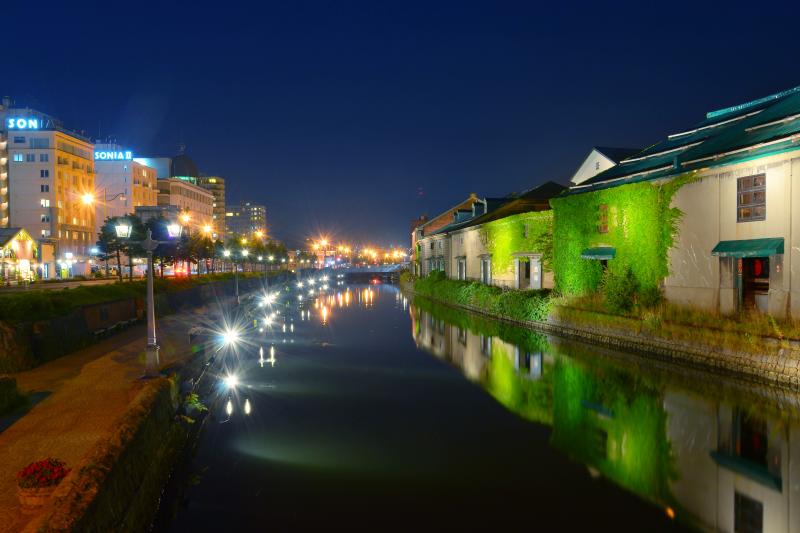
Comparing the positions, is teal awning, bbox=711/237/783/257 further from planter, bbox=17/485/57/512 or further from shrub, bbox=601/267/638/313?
planter, bbox=17/485/57/512

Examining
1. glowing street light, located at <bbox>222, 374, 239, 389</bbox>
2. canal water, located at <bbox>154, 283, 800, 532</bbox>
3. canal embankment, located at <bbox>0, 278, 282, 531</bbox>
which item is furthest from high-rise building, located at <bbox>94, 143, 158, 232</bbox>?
canal embankment, located at <bbox>0, 278, 282, 531</bbox>

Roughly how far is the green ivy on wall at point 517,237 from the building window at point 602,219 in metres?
6.93

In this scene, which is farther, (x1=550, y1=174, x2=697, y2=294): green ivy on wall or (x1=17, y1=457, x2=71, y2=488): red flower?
(x1=550, y1=174, x2=697, y2=294): green ivy on wall

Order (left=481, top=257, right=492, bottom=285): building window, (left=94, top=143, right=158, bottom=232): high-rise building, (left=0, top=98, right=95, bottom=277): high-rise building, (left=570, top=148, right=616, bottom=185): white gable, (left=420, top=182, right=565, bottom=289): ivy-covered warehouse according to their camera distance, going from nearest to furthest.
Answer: (left=420, top=182, right=565, bottom=289): ivy-covered warehouse, (left=570, top=148, right=616, bottom=185): white gable, (left=481, top=257, right=492, bottom=285): building window, (left=0, top=98, right=95, bottom=277): high-rise building, (left=94, top=143, right=158, bottom=232): high-rise building

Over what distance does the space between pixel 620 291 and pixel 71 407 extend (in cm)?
2127

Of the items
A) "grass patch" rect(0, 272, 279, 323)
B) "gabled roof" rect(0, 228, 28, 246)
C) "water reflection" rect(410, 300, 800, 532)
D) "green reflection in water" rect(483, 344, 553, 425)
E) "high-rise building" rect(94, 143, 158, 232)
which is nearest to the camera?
"water reflection" rect(410, 300, 800, 532)

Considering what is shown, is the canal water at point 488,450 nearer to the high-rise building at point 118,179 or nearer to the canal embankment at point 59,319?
the canal embankment at point 59,319

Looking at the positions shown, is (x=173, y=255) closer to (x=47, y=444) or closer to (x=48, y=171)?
(x=47, y=444)

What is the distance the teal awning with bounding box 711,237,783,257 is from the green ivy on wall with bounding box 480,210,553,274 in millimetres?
14373

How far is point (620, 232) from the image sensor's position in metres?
26.6

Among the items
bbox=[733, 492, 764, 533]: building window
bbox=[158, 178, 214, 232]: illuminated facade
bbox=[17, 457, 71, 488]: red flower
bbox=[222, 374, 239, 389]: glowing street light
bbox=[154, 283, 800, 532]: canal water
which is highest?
bbox=[158, 178, 214, 232]: illuminated facade

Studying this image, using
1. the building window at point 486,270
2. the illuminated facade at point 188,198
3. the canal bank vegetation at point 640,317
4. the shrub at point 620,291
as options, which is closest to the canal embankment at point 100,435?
the canal bank vegetation at point 640,317

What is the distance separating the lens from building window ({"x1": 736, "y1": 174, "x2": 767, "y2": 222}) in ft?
64.2

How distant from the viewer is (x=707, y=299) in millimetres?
22016
